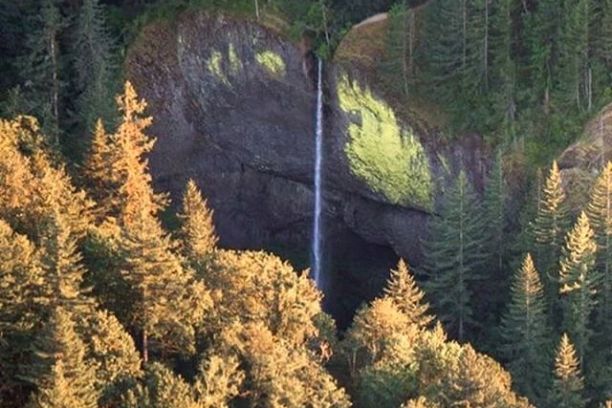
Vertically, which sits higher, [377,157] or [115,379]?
[377,157]

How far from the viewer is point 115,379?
31281mm

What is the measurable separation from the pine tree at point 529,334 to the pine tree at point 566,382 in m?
1.61

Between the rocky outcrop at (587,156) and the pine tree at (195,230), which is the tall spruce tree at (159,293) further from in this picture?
the rocky outcrop at (587,156)

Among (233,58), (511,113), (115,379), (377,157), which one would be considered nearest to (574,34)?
(511,113)

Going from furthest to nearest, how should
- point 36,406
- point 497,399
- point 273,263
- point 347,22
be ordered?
point 347,22
point 273,263
point 497,399
point 36,406

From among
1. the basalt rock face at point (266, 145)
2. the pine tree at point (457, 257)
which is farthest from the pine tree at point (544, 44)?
the pine tree at point (457, 257)

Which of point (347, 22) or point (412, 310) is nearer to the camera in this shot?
point (412, 310)

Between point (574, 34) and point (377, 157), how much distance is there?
10.4m

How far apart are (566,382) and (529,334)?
114 inches

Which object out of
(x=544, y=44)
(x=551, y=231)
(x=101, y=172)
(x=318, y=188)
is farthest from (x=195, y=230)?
(x=544, y=44)

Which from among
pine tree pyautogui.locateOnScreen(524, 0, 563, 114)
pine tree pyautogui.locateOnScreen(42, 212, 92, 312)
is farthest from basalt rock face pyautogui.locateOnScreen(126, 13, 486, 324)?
pine tree pyautogui.locateOnScreen(42, 212, 92, 312)

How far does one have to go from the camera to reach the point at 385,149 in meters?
51.8

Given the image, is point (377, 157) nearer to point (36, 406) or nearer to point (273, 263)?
point (273, 263)

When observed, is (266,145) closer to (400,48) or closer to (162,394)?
(400,48)
